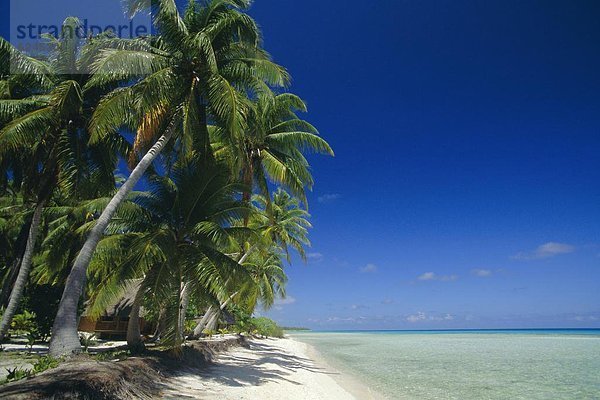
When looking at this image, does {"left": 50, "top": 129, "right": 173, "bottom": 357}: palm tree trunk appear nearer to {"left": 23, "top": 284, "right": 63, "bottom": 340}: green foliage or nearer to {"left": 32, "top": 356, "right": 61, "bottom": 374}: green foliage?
{"left": 32, "top": 356, "right": 61, "bottom": 374}: green foliage

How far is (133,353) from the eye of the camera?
9.67 m

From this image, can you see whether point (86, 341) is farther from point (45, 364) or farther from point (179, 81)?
point (179, 81)

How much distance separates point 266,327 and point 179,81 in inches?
1380

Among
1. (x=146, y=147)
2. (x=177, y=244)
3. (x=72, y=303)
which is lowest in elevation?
(x=72, y=303)

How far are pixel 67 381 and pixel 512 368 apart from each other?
66.2 ft

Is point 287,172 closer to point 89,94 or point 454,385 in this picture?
point 89,94

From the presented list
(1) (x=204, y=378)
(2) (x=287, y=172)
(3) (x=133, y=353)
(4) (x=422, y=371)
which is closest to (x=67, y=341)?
(3) (x=133, y=353)

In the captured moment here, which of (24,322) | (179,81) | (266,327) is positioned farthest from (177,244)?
(266,327)

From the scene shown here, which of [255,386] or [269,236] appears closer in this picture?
[255,386]

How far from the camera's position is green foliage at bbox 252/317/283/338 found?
38.5 meters

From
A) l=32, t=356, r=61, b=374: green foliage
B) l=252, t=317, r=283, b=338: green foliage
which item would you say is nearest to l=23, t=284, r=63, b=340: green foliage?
l=32, t=356, r=61, b=374: green foliage

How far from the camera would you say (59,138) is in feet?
37.6

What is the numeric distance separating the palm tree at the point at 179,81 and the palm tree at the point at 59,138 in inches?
44.3

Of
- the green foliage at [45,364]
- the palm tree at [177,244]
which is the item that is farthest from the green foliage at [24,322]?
the green foliage at [45,364]
